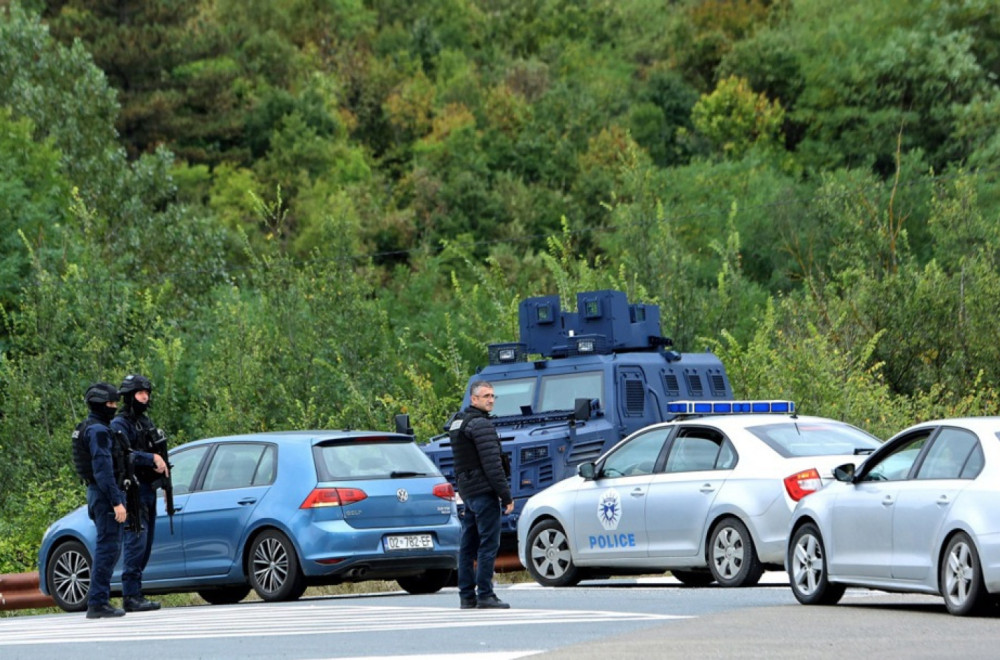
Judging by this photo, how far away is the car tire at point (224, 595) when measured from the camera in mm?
18538

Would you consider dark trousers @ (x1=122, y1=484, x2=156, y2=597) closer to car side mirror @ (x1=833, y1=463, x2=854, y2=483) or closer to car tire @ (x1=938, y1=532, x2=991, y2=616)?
car side mirror @ (x1=833, y1=463, x2=854, y2=483)

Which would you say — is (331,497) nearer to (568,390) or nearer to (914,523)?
(914,523)

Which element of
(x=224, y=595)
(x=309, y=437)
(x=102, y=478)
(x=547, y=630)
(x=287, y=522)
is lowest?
(x=547, y=630)

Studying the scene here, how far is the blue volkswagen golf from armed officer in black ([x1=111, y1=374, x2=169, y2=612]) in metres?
1.00

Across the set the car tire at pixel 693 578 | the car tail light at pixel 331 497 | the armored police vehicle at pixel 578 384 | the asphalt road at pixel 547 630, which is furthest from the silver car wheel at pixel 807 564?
the armored police vehicle at pixel 578 384

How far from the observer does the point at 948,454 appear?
13.5 meters

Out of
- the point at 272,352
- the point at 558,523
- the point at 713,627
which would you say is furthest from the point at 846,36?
the point at 713,627

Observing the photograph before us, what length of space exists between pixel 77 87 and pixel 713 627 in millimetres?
52371

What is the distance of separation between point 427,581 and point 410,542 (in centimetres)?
131

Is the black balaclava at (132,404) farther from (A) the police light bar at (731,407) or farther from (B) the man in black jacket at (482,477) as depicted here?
(A) the police light bar at (731,407)

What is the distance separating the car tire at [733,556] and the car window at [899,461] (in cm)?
256

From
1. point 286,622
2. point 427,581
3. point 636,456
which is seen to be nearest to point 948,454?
point 286,622

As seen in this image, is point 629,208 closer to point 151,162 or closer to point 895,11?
point 151,162

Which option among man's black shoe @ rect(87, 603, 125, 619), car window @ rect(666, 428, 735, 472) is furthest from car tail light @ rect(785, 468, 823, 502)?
man's black shoe @ rect(87, 603, 125, 619)
